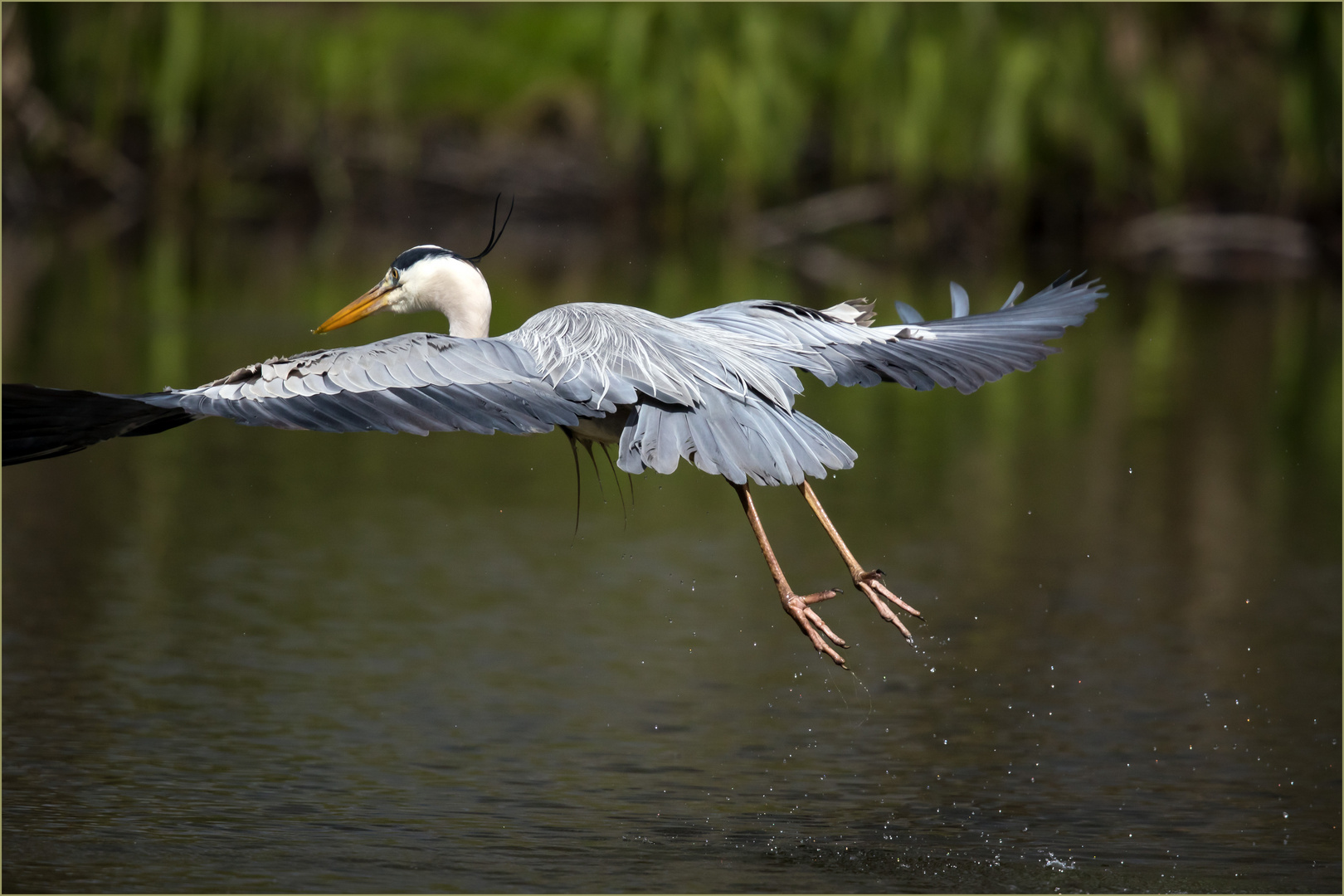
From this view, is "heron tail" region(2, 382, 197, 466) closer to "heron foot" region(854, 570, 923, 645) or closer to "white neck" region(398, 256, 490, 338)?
"white neck" region(398, 256, 490, 338)

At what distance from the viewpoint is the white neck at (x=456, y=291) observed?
6219 millimetres

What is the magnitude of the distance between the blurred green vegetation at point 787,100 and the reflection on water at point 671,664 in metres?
10.5

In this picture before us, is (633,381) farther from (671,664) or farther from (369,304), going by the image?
(671,664)

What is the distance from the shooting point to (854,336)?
20.2 ft

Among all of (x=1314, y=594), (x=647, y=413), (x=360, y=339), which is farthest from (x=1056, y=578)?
(x=360, y=339)

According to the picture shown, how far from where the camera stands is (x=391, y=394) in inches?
203

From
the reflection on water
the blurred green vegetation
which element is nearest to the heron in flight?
the reflection on water

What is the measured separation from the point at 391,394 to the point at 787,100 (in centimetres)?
2121

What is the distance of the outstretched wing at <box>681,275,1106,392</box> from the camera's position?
594cm

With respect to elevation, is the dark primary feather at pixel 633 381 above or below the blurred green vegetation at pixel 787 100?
below

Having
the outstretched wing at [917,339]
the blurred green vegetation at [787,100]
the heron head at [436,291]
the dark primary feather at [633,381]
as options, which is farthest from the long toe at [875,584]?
the blurred green vegetation at [787,100]

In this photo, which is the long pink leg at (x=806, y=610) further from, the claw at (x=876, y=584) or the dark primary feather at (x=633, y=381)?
the dark primary feather at (x=633, y=381)

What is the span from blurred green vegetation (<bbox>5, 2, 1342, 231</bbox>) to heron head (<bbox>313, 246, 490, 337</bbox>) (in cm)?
1877

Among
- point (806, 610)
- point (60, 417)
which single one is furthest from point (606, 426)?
point (60, 417)
